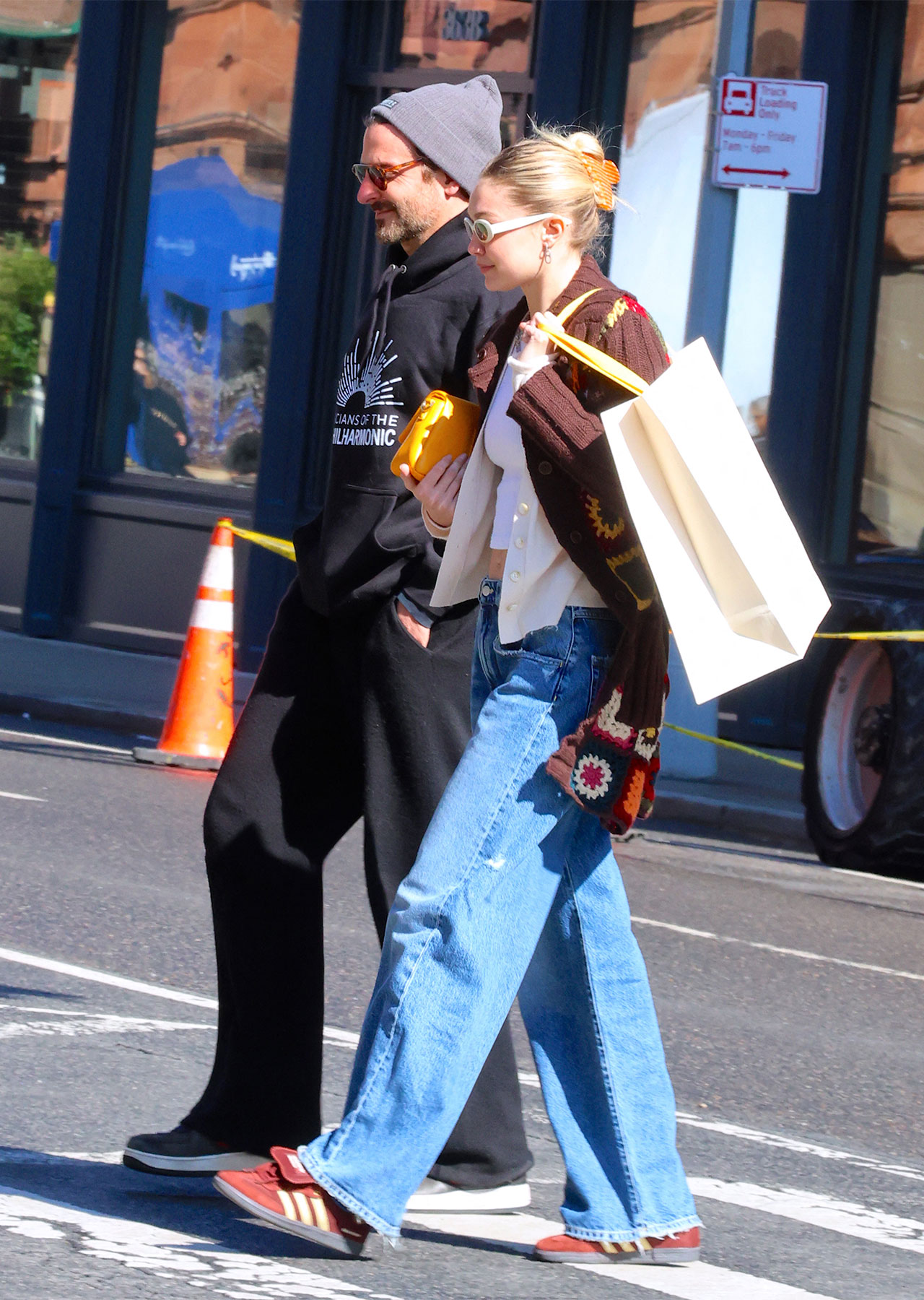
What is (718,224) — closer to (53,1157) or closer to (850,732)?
(850,732)

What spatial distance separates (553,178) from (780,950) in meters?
4.24

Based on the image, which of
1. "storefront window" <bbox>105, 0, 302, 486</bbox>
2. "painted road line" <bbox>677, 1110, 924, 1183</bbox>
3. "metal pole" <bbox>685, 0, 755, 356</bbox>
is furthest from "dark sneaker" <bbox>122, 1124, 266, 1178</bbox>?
"storefront window" <bbox>105, 0, 302, 486</bbox>

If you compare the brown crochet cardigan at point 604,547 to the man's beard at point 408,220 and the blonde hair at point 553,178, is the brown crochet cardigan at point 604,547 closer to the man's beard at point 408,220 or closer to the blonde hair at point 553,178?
the blonde hair at point 553,178

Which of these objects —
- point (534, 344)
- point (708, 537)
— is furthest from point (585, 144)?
point (708, 537)

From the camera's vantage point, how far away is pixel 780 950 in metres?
7.20

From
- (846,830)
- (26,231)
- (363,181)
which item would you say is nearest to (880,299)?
(846,830)

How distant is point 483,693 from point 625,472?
0.52 m

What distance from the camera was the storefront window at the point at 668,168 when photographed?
1330 centimetres

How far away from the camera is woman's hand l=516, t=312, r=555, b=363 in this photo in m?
3.41

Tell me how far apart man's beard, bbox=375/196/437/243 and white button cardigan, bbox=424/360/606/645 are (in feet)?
1.80

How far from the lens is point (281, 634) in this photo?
3949mm

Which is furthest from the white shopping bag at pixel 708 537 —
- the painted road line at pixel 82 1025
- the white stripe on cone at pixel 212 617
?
the white stripe on cone at pixel 212 617

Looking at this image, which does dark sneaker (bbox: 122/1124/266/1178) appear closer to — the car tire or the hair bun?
the hair bun

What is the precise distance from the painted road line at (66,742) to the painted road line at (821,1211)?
659cm
